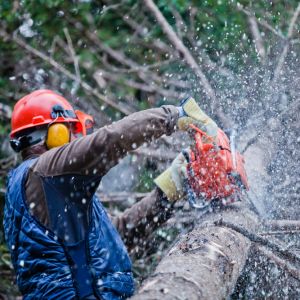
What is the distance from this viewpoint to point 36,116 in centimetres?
288

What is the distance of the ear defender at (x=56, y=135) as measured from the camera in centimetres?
279

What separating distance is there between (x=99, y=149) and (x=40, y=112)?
569mm

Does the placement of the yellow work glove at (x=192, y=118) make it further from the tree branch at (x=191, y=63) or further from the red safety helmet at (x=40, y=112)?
the tree branch at (x=191, y=63)

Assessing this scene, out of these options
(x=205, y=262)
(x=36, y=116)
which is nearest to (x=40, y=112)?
(x=36, y=116)

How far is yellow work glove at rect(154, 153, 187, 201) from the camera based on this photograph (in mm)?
3232

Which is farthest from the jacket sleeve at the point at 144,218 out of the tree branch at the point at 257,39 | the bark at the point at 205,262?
the tree branch at the point at 257,39

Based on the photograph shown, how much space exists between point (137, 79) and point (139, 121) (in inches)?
138

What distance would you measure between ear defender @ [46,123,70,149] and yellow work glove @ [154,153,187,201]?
28.3 inches

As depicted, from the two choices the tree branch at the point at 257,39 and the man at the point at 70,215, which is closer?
the man at the point at 70,215

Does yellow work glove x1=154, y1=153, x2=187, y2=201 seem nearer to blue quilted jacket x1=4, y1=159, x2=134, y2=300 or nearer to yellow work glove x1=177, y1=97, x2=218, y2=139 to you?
yellow work glove x1=177, y1=97, x2=218, y2=139

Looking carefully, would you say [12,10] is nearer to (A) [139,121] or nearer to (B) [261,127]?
(B) [261,127]

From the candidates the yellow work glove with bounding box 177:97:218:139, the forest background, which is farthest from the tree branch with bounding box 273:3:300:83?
the yellow work glove with bounding box 177:97:218:139

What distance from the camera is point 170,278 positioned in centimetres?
214

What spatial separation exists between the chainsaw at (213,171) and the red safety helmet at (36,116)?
659mm
